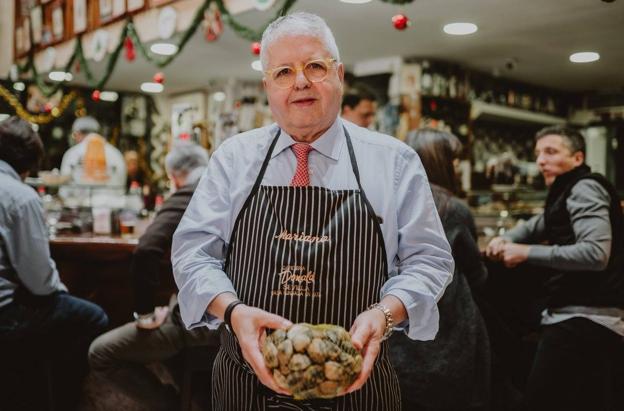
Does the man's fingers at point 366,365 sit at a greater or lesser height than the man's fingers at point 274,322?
lesser

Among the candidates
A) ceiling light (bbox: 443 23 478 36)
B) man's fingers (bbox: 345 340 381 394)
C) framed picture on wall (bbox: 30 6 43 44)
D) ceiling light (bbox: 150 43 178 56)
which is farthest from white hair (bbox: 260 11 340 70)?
framed picture on wall (bbox: 30 6 43 44)

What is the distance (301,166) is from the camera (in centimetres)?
165

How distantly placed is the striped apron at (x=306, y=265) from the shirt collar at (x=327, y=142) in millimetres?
65

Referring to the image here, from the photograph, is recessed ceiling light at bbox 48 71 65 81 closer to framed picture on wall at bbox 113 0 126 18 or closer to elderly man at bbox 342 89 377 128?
framed picture on wall at bbox 113 0 126 18

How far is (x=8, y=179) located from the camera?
2.93m

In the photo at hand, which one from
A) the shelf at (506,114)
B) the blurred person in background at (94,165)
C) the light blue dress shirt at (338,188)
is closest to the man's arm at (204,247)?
the light blue dress shirt at (338,188)

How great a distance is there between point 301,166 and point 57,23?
757cm

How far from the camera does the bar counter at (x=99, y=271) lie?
3951 mm

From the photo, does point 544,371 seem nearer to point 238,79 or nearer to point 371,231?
point 371,231

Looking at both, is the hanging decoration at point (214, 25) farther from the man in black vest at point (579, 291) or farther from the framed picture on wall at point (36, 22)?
the framed picture on wall at point (36, 22)

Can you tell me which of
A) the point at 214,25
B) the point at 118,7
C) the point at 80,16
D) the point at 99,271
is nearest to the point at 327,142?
the point at 99,271

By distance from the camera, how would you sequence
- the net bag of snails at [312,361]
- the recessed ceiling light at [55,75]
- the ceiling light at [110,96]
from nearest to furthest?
the net bag of snails at [312,361], the recessed ceiling light at [55,75], the ceiling light at [110,96]

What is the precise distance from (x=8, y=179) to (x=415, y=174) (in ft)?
7.06

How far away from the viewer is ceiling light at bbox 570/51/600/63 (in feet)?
22.9
